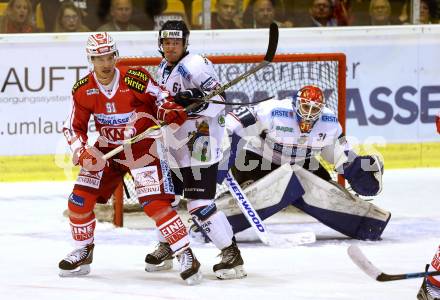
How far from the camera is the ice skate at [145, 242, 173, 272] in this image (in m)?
6.01

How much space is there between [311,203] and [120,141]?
1.48 m

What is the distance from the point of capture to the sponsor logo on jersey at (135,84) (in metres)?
5.66

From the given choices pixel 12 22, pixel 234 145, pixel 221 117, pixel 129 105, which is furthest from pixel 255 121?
pixel 12 22

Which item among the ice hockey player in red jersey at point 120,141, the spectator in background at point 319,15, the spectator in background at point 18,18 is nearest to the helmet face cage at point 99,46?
the ice hockey player in red jersey at point 120,141

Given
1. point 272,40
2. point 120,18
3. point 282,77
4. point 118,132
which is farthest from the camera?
point 120,18

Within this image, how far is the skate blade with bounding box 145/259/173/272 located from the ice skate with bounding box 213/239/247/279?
32 cm

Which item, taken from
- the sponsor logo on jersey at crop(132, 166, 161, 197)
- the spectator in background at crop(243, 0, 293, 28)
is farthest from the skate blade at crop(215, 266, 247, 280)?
the spectator in background at crop(243, 0, 293, 28)

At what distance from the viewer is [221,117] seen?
19.9 ft

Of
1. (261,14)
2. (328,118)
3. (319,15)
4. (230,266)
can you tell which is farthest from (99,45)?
(319,15)

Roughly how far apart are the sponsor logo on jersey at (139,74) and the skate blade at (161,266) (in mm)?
947

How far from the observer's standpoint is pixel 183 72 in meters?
5.89

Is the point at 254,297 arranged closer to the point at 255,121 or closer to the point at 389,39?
the point at 255,121

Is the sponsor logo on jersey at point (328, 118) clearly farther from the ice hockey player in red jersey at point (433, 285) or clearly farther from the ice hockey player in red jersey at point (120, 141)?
the ice hockey player in red jersey at point (433, 285)

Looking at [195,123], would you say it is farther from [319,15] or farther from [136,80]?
[319,15]
